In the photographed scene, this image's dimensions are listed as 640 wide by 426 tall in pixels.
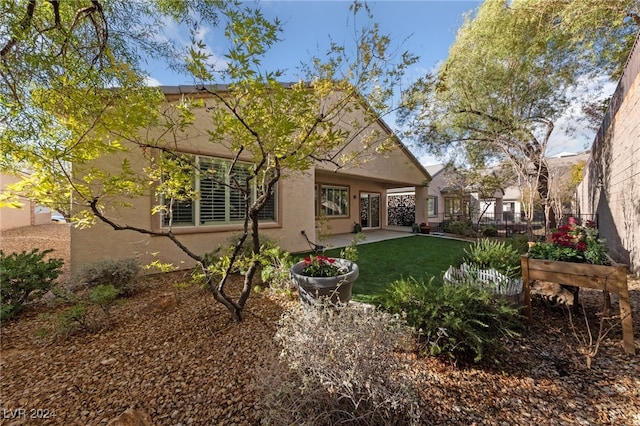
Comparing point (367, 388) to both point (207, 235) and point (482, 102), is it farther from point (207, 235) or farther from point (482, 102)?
point (482, 102)

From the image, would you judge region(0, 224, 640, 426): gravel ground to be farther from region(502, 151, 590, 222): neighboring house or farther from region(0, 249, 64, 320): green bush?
region(502, 151, 590, 222): neighboring house

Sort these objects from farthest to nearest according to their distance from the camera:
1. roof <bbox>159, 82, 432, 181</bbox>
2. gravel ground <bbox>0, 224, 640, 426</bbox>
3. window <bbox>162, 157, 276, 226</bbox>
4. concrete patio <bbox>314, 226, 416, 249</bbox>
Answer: concrete patio <bbox>314, 226, 416, 249</bbox> < window <bbox>162, 157, 276, 226</bbox> < roof <bbox>159, 82, 432, 181</bbox> < gravel ground <bbox>0, 224, 640, 426</bbox>

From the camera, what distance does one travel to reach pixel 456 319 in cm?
231

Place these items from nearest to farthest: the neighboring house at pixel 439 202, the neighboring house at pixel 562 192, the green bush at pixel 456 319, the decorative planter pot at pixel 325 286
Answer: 1. the green bush at pixel 456 319
2. the decorative planter pot at pixel 325 286
3. the neighboring house at pixel 562 192
4. the neighboring house at pixel 439 202

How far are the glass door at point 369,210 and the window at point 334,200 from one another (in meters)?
1.52

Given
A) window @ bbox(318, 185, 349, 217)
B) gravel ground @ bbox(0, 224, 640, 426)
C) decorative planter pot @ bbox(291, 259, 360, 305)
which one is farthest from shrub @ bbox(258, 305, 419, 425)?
window @ bbox(318, 185, 349, 217)

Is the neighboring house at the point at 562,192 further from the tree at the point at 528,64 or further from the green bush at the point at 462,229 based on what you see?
the tree at the point at 528,64

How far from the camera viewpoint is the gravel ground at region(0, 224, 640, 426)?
181 centimetres

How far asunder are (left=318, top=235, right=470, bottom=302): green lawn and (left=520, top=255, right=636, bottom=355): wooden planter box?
4.81 feet

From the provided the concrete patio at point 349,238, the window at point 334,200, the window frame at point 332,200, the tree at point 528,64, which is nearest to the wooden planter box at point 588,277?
the tree at point 528,64

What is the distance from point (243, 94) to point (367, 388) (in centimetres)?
260

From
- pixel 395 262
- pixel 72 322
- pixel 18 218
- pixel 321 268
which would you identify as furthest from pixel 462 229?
pixel 18 218

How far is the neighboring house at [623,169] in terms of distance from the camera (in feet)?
14.9

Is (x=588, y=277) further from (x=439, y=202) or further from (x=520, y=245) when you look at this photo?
(x=439, y=202)
